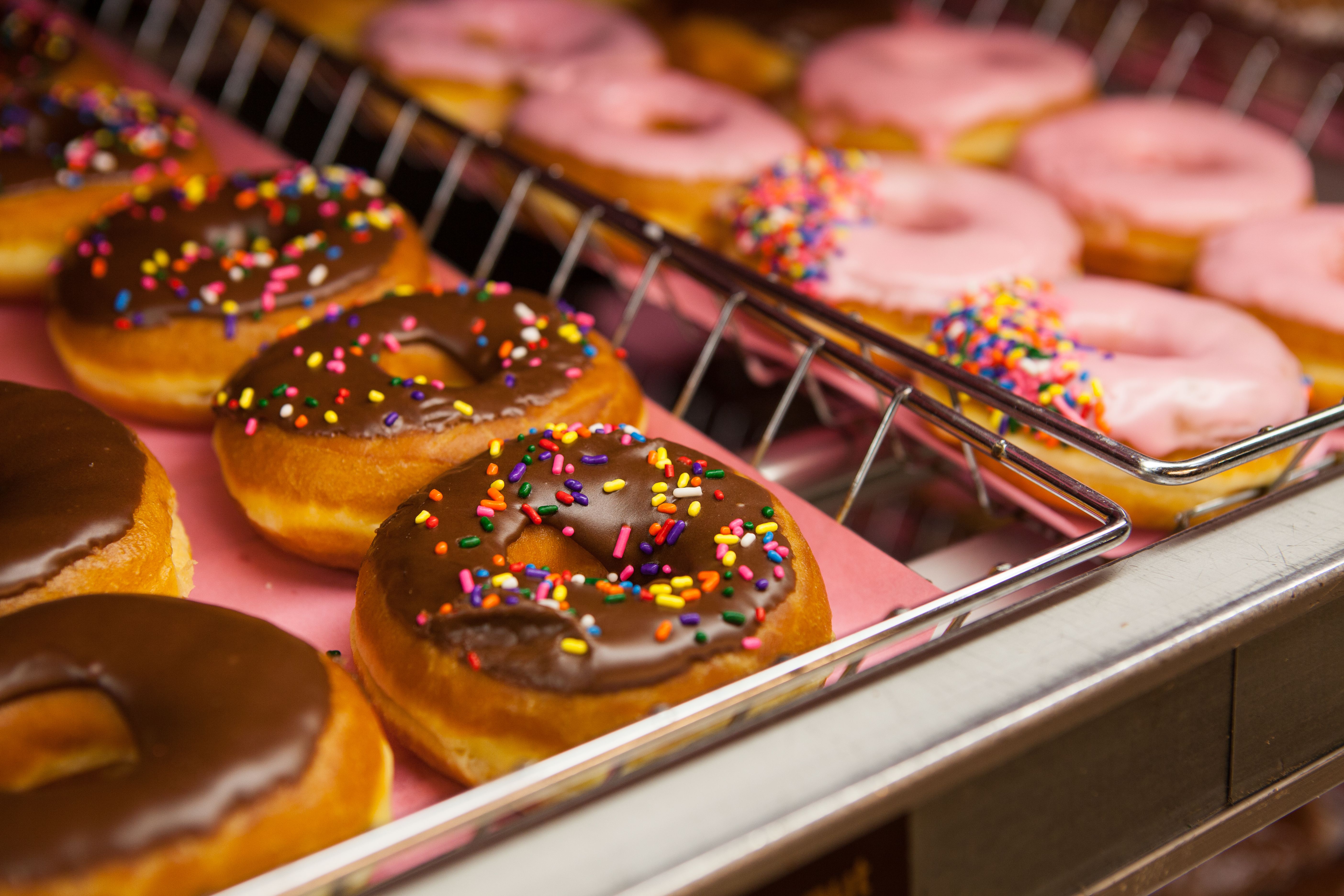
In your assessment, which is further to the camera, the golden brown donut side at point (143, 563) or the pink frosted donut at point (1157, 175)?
the pink frosted donut at point (1157, 175)

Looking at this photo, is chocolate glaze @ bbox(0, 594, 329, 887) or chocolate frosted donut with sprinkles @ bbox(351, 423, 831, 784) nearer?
chocolate glaze @ bbox(0, 594, 329, 887)

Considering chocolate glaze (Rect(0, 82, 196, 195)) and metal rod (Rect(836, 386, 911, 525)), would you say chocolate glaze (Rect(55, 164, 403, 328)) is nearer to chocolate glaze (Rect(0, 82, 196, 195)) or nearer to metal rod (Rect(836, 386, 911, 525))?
chocolate glaze (Rect(0, 82, 196, 195))

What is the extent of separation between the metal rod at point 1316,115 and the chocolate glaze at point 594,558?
194cm

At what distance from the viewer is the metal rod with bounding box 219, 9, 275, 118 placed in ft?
9.25

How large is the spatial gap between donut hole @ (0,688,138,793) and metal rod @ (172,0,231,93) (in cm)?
222

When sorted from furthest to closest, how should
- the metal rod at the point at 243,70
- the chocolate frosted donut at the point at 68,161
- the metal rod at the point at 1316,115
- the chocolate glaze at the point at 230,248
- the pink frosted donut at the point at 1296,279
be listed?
the metal rod at the point at 243,70 < the metal rod at the point at 1316,115 < the chocolate frosted donut at the point at 68,161 < the pink frosted donut at the point at 1296,279 < the chocolate glaze at the point at 230,248

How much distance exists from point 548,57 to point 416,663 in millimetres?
1912

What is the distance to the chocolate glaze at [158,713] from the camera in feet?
2.77

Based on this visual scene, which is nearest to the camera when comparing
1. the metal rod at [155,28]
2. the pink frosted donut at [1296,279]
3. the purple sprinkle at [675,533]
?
the purple sprinkle at [675,533]

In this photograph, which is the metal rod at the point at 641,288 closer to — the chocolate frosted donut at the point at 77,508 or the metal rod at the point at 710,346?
the metal rod at the point at 710,346

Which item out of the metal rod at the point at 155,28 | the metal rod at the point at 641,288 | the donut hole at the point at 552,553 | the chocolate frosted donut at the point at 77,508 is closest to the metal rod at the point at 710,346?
the metal rod at the point at 641,288

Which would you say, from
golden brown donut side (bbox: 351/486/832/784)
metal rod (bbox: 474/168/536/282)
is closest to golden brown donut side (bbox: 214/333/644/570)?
golden brown donut side (bbox: 351/486/832/784)

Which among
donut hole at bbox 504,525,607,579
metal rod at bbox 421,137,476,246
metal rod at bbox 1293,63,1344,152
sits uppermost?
metal rod at bbox 1293,63,1344,152

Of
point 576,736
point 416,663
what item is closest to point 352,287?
point 416,663
